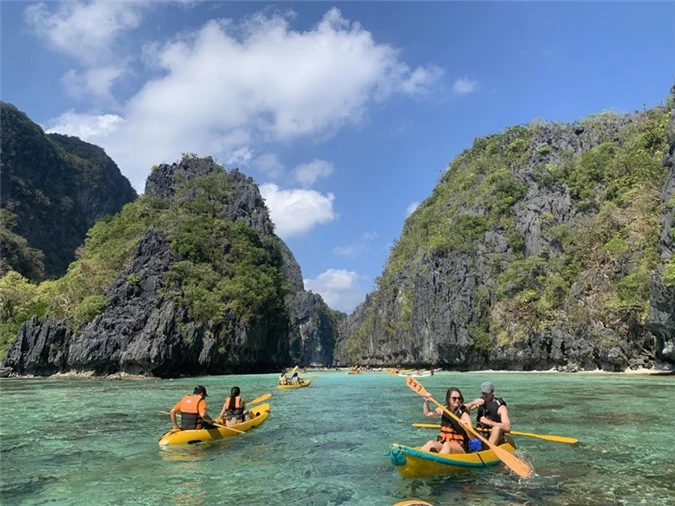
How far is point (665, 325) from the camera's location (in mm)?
27281

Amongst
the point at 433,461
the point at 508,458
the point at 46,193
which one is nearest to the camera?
the point at 433,461

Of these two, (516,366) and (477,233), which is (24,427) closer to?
(516,366)

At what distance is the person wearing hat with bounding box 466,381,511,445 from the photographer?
27.1 feet

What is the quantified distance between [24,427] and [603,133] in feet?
203

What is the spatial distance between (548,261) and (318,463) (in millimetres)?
44861

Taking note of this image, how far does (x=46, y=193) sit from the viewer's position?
3752 inches

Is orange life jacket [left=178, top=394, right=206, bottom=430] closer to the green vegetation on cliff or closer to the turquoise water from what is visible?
the turquoise water

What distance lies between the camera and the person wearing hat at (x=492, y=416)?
8.27 meters

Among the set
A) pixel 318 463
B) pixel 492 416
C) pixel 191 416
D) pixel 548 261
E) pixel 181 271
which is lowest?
pixel 318 463

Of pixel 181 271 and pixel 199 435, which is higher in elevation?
pixel 181 271

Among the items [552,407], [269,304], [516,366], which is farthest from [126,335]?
[552,407]

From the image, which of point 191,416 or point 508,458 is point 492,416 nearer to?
point 508,458

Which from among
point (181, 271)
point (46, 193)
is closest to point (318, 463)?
point (181, 271)

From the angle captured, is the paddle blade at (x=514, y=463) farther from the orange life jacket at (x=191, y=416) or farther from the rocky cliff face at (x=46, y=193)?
the rocky cliff face at (x=46, y=193)
